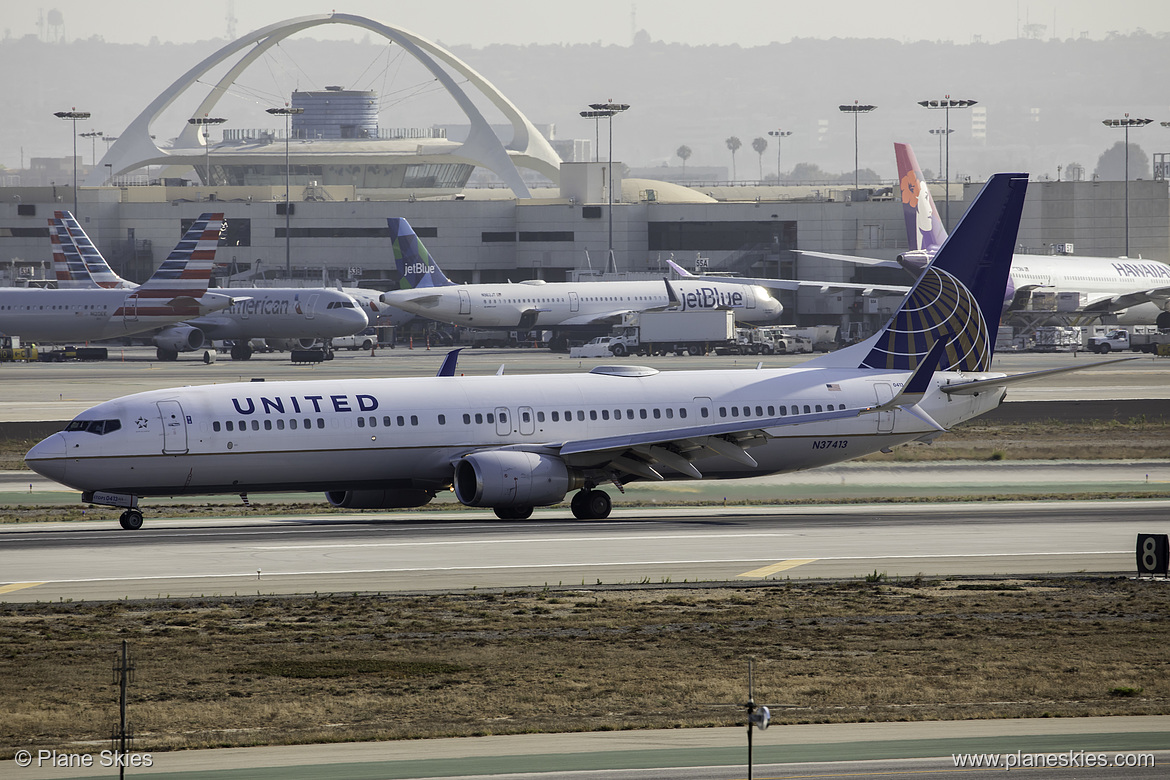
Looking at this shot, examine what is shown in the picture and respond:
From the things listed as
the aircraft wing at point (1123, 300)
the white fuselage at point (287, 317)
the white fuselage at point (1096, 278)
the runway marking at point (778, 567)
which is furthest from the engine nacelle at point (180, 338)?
the runway marking at point (778, 567)

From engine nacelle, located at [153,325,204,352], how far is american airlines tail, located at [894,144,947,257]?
5805cm

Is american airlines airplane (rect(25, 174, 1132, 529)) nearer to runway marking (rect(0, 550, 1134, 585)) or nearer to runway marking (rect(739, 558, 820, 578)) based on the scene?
runway marking (rect(0, 550, 1134, 585))

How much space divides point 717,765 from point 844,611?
11.7m

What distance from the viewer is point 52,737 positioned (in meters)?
19.7

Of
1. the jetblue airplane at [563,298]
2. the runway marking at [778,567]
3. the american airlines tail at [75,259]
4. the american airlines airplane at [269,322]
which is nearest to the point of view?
the runway marking at [778,567]

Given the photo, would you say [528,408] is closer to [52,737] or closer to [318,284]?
[52,737]

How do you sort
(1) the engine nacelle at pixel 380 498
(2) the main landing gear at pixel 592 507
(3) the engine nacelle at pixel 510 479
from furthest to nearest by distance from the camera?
(1) the engine nacelle at pixel 380 498
(2) the main landing gear at pixel 592 507
(3) the engine nacelle at pixel 510 479

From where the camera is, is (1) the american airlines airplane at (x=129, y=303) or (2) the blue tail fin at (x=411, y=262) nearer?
(1) the american airlines airplane at (x=129, y=303)

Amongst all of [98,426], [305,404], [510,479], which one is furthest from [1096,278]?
[98,426]

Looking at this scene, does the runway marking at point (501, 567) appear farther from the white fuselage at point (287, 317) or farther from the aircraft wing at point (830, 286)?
the aircraft wing at point (830, 286)

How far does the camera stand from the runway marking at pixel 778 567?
33.5m

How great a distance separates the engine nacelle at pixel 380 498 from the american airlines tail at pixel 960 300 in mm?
14412

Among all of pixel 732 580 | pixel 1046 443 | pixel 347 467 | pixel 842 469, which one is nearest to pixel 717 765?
pixel 732 580

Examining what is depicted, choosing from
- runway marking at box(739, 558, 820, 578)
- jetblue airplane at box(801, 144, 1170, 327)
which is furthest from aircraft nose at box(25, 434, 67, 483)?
jetblue airplane at box(801, 144, 1170, 327)
